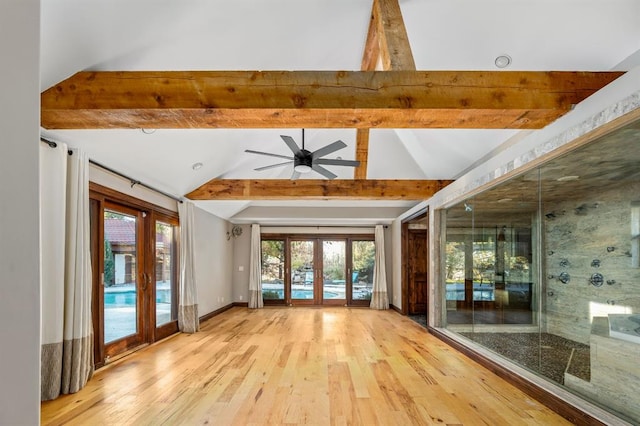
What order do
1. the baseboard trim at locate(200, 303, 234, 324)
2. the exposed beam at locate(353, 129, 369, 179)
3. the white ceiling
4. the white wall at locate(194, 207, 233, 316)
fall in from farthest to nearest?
the baseboard trim at locate(200, 303, 234, 324) < the white wall at locate(194, 207, 233, 316) < the exposed beam at locate(353, 129, 369, 179) < the white ceiling

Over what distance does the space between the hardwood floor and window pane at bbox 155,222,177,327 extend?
50cm

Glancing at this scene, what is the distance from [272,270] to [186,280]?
156 inches

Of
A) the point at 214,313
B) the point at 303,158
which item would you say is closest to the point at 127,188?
the point at 303,158

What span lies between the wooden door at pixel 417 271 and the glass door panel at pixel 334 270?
1946 mm

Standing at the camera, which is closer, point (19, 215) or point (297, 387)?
point (19, 215)

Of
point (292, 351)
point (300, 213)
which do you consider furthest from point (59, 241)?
point (300, 213)

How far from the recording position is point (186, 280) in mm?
6562

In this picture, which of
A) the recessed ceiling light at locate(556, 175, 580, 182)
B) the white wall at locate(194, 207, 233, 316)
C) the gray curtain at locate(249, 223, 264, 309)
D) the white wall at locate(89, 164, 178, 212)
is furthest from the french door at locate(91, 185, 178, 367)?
the recessed ceiling light at locate(556, 175, 580, 182)

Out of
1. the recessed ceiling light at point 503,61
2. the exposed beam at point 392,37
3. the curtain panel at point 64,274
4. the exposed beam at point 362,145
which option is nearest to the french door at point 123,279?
the curtain panel at point 64,274

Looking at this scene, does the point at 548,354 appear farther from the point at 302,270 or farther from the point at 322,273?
the point at 302,270

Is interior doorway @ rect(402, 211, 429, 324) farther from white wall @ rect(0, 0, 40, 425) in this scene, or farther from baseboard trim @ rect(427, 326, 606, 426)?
white wall @ rect(0, 0, 40, 425)

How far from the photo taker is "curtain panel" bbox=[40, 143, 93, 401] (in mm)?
3375

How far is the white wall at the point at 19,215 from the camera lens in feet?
1.74

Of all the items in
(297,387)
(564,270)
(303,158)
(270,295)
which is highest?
(303,158)
